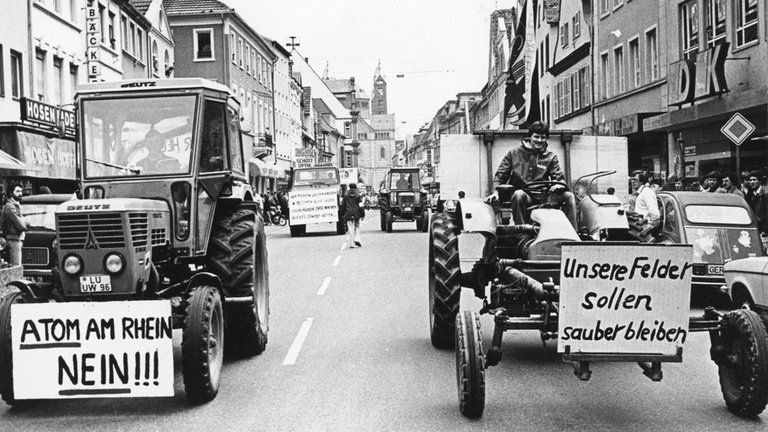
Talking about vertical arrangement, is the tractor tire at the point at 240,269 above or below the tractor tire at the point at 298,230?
above

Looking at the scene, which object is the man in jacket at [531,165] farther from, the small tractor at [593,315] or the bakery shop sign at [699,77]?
the bakery shop sign at [699,77]

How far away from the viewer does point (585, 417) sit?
21.5 ft

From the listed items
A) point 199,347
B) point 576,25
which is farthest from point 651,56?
point 199,347

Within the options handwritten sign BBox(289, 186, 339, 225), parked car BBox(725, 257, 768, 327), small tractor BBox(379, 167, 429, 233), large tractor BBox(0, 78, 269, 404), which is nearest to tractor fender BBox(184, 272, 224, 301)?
large tractor BBox(0, 78, 269, 404)

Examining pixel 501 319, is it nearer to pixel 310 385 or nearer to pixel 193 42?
pixel 310 385

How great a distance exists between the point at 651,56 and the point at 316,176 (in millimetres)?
12773

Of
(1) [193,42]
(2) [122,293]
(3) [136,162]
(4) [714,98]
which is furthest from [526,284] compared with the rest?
(1) [193,42]

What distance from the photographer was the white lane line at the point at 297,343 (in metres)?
9.03

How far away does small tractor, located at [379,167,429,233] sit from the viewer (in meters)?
36.5

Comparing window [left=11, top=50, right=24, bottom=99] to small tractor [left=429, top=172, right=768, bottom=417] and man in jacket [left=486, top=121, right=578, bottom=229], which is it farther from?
small tractor [left=429, top=172, right=768, bottom=417]

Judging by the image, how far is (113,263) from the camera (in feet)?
22.0

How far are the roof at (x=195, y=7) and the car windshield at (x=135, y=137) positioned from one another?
2216 inches

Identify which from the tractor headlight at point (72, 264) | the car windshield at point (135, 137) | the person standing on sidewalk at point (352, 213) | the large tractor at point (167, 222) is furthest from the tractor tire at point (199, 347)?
the person standing on sidewalk at point (352, 213)

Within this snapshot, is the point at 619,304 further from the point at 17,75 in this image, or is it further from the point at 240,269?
the point at 17,75
